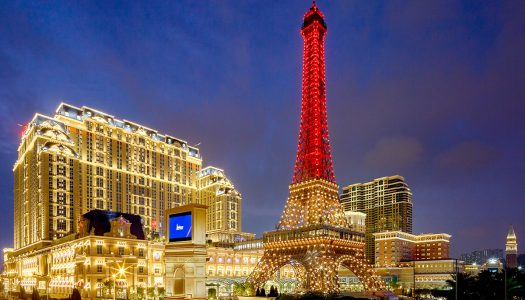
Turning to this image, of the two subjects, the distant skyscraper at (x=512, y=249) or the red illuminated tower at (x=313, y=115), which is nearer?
the red illuminated tower at (x=313, y=115)

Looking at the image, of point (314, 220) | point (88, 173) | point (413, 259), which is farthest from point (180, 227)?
point (413, 259)

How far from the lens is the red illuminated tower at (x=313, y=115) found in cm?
8206

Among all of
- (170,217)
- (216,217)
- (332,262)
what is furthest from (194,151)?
(170,217)

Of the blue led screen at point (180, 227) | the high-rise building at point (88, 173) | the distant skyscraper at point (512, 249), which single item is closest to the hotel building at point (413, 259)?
the distant skyscraper at point (512, 249)

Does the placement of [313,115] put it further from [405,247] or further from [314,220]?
[405,247]

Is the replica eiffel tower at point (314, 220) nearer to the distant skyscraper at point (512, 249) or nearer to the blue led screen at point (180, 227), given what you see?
the blue led screen at point (180, 227)

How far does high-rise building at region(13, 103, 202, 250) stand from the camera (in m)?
101

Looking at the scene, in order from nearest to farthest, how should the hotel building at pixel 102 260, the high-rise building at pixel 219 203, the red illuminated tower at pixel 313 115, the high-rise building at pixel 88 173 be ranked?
the hotel building at pixel 102 260 → the red illuminated tower at pixel 313 115 → the high-rise building at pixel 88 173 → the high-rise building at pixel 219 203

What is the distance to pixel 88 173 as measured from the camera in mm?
109812

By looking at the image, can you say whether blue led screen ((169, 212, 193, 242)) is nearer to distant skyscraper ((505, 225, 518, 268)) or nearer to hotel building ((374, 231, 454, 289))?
hotel building ((374, 231, 454, 289))

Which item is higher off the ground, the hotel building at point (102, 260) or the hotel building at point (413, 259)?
the hotel building at point (102, 260)

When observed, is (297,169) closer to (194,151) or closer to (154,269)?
(154,269)

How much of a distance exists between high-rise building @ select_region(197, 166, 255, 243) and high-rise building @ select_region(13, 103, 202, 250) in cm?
478

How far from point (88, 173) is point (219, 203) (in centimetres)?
4481
